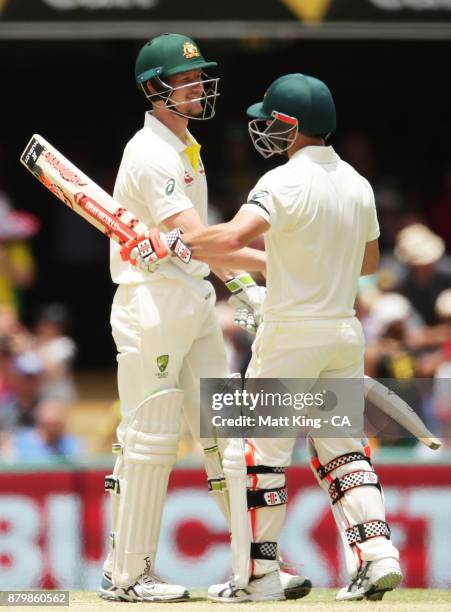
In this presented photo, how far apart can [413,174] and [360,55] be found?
42.2 inches

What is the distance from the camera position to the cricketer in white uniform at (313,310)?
16.9 ft

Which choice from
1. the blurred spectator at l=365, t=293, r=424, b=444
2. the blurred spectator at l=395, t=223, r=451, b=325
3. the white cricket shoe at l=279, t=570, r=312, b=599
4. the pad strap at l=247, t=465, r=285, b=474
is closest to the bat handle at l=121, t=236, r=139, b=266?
the pad strap at l=247, t=465, r=285, b=474

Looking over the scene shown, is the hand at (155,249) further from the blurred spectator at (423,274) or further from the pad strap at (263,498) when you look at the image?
the blurred spectator at (423,274)

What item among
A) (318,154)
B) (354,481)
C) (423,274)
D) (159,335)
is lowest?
(354,481)

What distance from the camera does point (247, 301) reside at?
5695 mm

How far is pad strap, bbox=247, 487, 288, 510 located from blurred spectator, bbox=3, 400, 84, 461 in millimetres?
2985

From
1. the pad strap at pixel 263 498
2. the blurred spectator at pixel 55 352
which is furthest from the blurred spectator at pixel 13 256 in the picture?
the pad strap at pixel 263 498

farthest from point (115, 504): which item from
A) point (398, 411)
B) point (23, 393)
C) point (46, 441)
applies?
point (23, 393)

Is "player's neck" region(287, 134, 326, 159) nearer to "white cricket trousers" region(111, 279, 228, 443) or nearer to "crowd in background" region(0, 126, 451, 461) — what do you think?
"white cricket trousers" region(111, 279, 228, 443)

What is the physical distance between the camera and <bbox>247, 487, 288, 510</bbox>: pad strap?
525 cm

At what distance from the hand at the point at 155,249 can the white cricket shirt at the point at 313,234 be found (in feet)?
0.87

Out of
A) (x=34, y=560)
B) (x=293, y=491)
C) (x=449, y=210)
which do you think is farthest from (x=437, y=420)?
(x=449, y=210)

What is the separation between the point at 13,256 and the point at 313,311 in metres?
5.60

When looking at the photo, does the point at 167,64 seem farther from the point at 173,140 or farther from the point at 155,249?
the point at 155,249
